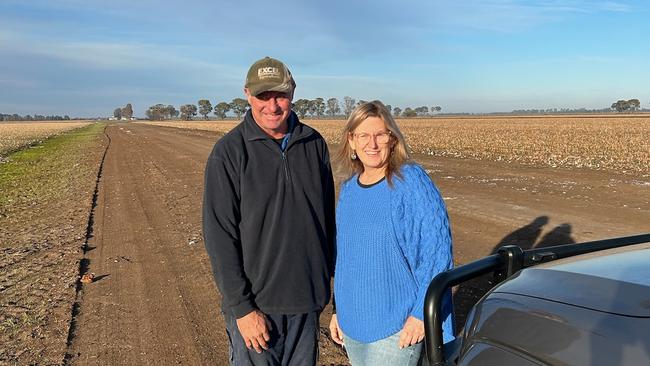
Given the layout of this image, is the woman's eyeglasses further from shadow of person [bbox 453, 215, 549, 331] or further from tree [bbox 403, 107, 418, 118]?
tree [bbox 403, 107, 418, 118]

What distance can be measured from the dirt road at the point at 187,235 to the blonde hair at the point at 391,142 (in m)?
2.00

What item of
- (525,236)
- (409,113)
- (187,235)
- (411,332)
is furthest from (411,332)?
(409,113)

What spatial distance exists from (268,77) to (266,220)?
627 millimetres

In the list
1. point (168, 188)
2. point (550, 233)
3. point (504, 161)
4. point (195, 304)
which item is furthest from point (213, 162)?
point (504, 161)

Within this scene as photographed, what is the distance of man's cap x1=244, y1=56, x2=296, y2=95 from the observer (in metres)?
2.14

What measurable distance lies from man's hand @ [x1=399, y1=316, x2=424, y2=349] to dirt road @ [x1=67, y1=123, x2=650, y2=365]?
1914 millimetres

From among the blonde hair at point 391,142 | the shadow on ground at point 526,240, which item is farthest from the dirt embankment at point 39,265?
the shadow on ground at point 526,240

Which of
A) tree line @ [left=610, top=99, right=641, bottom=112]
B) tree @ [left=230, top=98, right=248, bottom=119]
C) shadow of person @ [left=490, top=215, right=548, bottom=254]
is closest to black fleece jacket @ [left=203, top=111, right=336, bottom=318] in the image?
shadow of person @ [left=490, top=215, right=548, bottom=254]

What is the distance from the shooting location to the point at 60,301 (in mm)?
4855

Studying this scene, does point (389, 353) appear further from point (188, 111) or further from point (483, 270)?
point (188, 111)

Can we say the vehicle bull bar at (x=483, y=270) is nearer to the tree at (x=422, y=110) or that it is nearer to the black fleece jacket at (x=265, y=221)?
the black fleece jacket at (x=265, y=221)

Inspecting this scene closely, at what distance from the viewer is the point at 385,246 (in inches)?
76.2

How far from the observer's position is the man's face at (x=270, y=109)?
7.14ft

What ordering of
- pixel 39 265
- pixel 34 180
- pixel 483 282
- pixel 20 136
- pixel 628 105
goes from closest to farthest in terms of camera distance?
pixel 483 282, pixel 39 265, pixel 34 180, pixel 20 136, pixel 628 105
